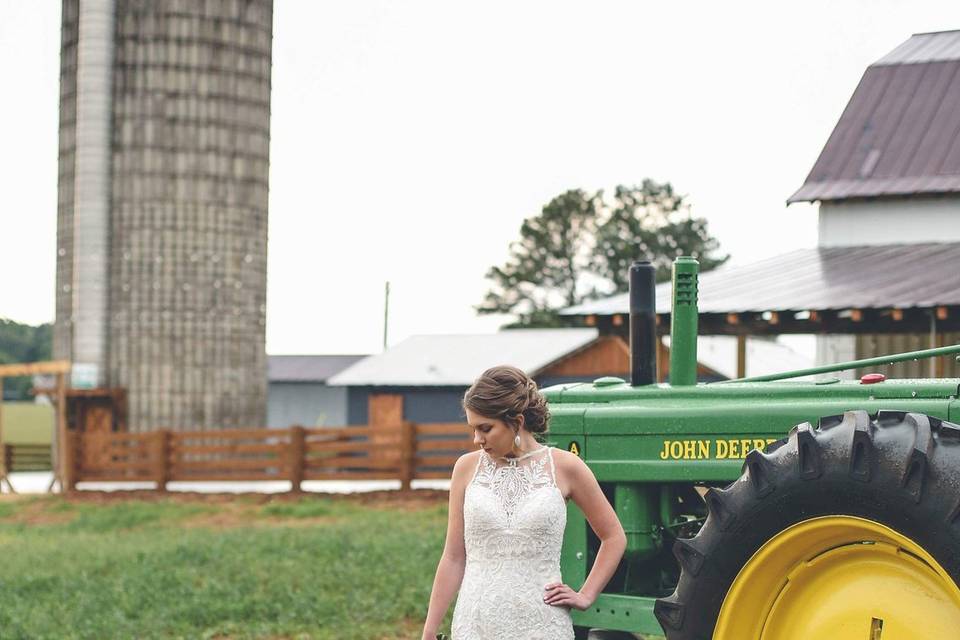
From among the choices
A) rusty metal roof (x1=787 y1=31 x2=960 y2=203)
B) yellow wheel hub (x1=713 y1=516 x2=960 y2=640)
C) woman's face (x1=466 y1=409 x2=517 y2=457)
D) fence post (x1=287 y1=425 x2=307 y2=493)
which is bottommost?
fence post (x1=287 y1=425 x2=307 y2=493)

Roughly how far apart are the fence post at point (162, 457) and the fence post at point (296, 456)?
2222 mm

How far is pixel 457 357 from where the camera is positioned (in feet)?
120

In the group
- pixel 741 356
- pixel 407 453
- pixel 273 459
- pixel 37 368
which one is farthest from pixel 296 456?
pixel 741 356

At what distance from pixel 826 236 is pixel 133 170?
13865 mm

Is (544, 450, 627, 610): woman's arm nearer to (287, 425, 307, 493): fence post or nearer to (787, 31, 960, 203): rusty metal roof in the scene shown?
(787, 31, 960, 203): rusty metal roof

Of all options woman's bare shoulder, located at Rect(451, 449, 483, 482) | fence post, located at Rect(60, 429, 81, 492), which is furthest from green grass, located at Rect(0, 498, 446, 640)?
fence post, located at Rect(60, 429, 81, 492)

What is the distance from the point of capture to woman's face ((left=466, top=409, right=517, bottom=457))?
4203 millimetres

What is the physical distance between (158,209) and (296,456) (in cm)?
738

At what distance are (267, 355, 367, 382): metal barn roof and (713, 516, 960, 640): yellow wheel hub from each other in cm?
4294

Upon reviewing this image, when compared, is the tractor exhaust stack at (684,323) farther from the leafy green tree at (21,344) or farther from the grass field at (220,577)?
the leafy green tree at (21,344)

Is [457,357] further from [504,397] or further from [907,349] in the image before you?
[504,397]

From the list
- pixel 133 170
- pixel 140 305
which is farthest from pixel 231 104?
pixel 140 305

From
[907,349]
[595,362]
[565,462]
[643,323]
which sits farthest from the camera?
[595,362]

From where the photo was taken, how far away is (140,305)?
92.3 feet
